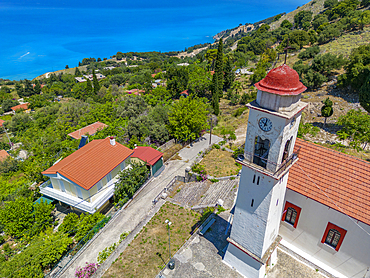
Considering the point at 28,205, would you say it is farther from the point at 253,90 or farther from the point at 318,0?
the point at 318,0

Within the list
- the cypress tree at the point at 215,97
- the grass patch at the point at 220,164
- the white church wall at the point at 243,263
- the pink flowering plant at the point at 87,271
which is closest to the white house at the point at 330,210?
the white church wall at the point at 243,263

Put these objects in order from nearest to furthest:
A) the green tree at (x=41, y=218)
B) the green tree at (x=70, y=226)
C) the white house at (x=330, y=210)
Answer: the white house at (x=330, y=210), the green tree at (x=70, y=226), the green tree at (x=41, y=218)

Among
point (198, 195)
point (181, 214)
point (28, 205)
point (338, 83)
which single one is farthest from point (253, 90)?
point (28, 205)

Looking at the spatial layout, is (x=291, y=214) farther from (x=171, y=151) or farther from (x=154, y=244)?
(x=171, y=151)

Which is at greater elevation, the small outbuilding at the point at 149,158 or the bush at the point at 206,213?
the small outbuilding at the point at 149,158

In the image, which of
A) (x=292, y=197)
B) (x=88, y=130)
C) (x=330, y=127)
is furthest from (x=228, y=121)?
(x=292, y=197)

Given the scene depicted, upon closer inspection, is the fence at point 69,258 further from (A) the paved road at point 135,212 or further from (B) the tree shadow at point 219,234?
(B) the tree shadow at point 219,234
